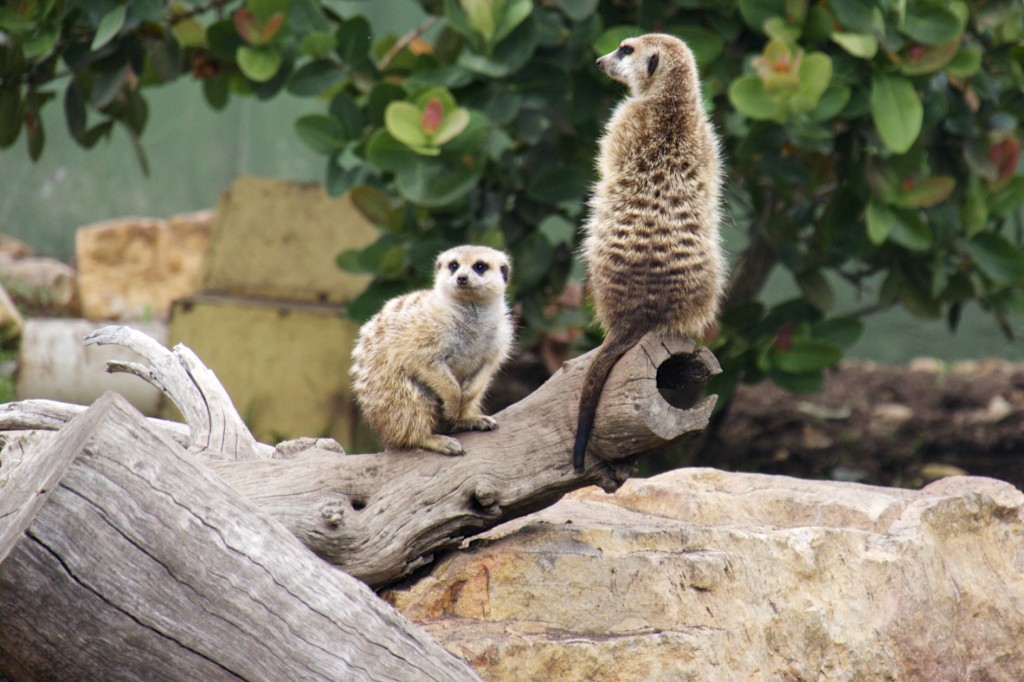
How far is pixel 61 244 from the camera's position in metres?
7.12

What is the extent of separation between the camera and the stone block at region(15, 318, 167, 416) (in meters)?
5.31

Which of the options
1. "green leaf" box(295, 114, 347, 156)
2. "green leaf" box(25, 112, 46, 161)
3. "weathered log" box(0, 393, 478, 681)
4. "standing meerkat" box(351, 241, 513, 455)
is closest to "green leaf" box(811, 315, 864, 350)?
"standing meerkat" box(351, 241, 513, 455)

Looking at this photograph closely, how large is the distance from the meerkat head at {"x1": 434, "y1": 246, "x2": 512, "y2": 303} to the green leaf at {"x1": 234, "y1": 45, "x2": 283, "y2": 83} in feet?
5.01

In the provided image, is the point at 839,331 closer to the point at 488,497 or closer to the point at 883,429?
the point at 883,429

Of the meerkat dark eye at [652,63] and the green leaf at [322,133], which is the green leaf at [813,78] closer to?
the meerkat dark eye at [652,63]

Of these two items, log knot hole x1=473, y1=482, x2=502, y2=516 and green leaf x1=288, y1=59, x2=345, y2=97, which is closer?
log knot hole x1=473, y1=482, x2=502, y2=516

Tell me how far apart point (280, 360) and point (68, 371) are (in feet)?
3.63

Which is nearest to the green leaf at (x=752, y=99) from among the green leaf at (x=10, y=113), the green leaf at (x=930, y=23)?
the green leaf at (x=930, y=23)

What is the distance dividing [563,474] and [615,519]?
414 millimetres

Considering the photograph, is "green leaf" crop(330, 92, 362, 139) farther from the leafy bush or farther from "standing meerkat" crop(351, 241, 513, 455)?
"standing meerkat" crop(351, 241, 513, 455)

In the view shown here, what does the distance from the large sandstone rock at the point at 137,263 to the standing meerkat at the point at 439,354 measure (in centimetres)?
377

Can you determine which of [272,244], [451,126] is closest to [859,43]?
[451,126]

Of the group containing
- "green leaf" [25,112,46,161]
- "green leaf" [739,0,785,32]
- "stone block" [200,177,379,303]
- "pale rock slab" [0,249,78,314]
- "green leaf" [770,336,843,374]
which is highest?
"green leaf" [25,112,46,161]

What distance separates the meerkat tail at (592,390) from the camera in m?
2.38
